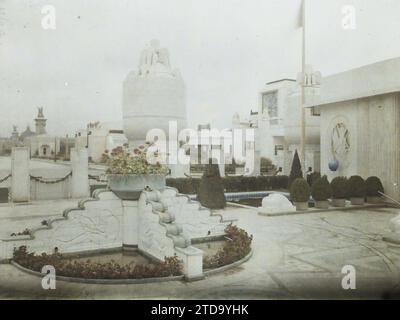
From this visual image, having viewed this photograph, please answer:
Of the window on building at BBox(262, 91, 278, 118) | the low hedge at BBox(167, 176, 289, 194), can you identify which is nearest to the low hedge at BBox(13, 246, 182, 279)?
the low hedge at BBox(167, 176, 289, 194)

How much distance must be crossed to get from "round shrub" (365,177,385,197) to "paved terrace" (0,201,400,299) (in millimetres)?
4848

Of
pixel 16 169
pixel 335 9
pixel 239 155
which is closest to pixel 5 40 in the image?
pixel 335 9

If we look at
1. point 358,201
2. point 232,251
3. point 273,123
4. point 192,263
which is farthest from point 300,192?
point 273,123

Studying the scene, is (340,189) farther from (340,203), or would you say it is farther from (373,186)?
(373,186)

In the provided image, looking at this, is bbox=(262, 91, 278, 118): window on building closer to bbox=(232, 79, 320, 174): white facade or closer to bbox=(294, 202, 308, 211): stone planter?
bbox=(232, 79, 320, 174): white facade

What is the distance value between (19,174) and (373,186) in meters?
15.1

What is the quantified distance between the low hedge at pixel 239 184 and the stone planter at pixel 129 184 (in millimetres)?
9554

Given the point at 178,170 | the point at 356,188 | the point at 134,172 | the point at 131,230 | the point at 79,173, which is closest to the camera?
the point at 134,172

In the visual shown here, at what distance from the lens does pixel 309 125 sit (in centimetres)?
2425

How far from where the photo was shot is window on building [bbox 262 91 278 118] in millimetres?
40031

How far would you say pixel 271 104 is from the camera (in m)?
40.8

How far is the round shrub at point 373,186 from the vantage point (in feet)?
51.9

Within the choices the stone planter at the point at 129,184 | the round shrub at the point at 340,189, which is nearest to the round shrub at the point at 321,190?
the round shrub at the point at 340,189
